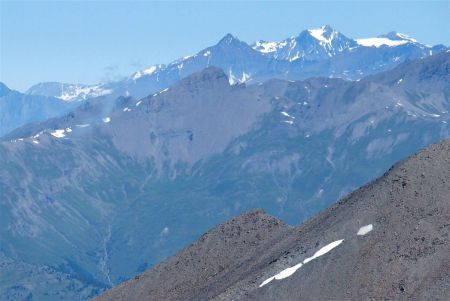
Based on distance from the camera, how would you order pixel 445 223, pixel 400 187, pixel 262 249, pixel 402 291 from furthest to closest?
pixel 262 249, pixel 400 187, pixel 445 223, pixel 402 291

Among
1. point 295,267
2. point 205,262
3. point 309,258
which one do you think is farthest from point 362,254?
point 205,262

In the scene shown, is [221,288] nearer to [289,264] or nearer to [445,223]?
[289,264]

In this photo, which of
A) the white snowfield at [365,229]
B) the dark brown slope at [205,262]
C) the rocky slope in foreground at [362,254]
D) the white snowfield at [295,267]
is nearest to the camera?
the rocky slope in foreground at [362,254]

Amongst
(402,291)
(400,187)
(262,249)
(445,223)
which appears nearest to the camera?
(402,291)

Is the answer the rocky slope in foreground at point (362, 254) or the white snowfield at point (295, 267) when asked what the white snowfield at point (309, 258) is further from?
the rocky slope in foreground at point (362, 254)

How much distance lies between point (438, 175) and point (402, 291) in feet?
88.7

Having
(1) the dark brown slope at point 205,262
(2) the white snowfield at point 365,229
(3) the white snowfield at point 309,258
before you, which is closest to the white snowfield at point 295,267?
(3) the white snowfield at point 309,258

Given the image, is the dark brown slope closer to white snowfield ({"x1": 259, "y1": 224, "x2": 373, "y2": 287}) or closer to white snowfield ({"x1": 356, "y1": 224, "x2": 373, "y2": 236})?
white snowfield ({"x1": 259, "y1": 224, "x2": 373, "y2": 287})

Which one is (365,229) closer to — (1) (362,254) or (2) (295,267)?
(1) (362,254)

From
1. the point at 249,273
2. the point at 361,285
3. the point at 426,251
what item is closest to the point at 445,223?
the point at 426,251

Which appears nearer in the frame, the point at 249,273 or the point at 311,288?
the point at 311,288

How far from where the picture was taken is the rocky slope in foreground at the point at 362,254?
477 feet

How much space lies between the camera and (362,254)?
152 meters

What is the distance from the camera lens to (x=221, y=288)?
166 m
